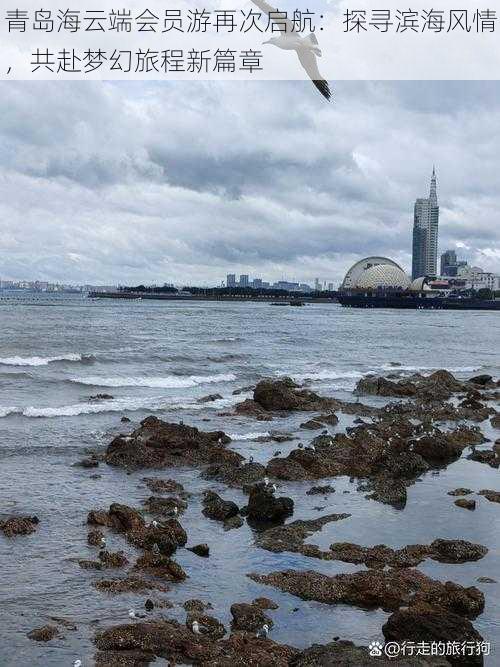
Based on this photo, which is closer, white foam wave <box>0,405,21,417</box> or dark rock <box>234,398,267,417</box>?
white foam wave <box>0,405,21,417</box>

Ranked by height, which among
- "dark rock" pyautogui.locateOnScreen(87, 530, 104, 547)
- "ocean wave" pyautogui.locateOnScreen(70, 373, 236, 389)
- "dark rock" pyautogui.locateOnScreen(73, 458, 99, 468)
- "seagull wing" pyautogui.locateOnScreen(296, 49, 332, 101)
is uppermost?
"seagull wing" pyautogui.locateOnScreen(296, 49, 332, 101)

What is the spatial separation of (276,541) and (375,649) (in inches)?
166

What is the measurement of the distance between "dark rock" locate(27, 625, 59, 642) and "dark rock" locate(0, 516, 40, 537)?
12.7ft

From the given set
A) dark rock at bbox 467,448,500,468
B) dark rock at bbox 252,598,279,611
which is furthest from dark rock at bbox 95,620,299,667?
dark rock at bbox 467,448,500,468

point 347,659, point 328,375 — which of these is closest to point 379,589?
point 347,659

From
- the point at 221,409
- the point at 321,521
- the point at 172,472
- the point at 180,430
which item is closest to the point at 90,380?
the point at 221,409

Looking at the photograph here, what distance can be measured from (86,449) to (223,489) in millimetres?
5388

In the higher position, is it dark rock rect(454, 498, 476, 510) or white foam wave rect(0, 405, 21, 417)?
white foam wave rect(0, 405, 21, 417)

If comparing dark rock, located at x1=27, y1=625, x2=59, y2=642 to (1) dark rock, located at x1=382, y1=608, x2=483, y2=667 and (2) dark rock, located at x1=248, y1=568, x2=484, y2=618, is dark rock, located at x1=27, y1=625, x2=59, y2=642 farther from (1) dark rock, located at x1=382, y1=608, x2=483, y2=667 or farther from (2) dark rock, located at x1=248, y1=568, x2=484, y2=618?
(1) dark rock, located at x1=382, y1=608, x2=483, y2=667

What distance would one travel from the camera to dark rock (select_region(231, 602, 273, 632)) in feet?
31.0

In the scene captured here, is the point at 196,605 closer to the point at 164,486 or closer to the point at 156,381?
the point at 164,486

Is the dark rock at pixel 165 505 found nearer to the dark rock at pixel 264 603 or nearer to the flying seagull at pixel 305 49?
the dark rock at pixel 264 603

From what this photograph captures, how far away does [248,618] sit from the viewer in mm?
9570

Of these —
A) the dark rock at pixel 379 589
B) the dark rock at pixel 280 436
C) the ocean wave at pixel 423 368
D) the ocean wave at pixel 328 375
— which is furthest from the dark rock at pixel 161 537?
the ocean wave at pixel 423 368
